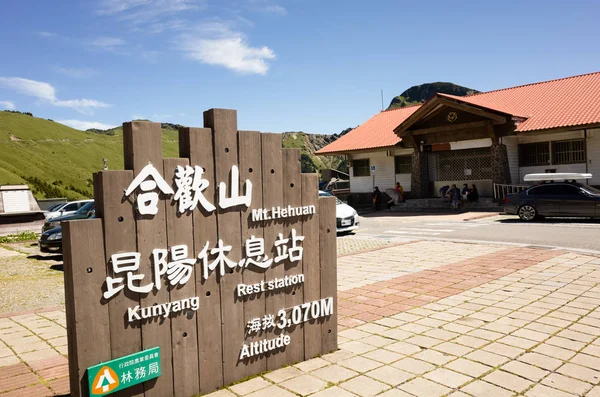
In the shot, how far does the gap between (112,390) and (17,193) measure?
21.9 m

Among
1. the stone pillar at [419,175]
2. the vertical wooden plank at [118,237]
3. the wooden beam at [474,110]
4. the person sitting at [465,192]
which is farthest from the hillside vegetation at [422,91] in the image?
the vertical wooden plank at [118,237]

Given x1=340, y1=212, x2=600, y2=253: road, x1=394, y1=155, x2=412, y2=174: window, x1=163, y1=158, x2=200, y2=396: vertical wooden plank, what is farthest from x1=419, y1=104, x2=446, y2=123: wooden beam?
x1=163, y1=158, x2=200, y2=396: vertical wooden plank

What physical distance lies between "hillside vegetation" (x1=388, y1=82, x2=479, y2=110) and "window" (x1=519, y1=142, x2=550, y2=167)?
155938 mm

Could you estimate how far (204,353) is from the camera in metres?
3.54

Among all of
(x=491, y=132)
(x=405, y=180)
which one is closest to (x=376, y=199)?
(x=405, y=180)

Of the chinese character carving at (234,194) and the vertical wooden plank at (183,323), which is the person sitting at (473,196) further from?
the vertical wooden plank at (183,323)

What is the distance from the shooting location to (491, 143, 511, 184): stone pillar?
22.6 meters

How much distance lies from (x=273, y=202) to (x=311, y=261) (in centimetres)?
70

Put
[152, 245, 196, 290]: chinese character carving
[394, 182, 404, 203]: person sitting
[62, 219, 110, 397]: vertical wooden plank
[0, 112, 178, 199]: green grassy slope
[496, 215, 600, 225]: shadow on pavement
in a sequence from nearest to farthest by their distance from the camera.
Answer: [62, 219, 110, 397]: vertical wooden plank
[152, 245, 196, 290]: chinese character carving
[496, 215, 600, 225]: shadow on pavement
[394, 182, 404, 203]: person sitting
[0, 112, 178, 199]: green grassy slope

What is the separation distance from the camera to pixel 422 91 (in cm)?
18175

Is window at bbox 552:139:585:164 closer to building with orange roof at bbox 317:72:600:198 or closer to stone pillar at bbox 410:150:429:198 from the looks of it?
building with orange roof at bbox 317:72:600:198

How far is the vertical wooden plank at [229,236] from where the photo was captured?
3609 mm

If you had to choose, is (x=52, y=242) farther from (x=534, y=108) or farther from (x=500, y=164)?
(x=534, y=108)

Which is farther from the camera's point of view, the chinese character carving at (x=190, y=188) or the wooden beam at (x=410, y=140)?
the wooden beam at (x=410, y=140)
